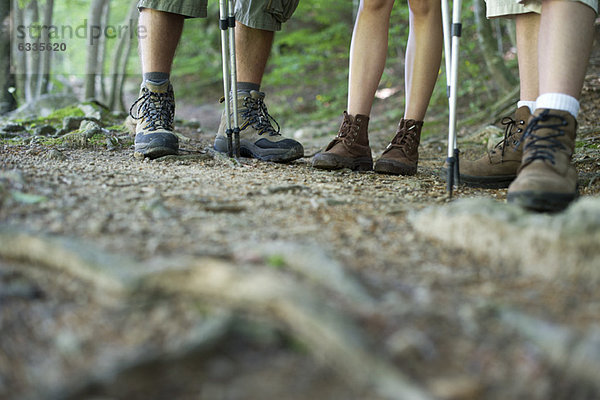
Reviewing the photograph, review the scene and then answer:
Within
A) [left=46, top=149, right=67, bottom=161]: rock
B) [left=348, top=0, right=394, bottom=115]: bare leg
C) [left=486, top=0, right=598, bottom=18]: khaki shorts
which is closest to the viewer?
[left=486, top=0, right=598, bottom=18]: khaki shorts

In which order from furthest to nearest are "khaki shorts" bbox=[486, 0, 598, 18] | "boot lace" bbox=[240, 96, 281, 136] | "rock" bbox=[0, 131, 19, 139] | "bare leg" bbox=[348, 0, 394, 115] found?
"rock" bbox=[0, 131, 19, 139] < "boot lace" bbox=[240, 96, 281, 136] < "bare leg" bbox=[348, 0, 394, 115] < "khaki shorts" bbox=[486, 0, 598, 18]

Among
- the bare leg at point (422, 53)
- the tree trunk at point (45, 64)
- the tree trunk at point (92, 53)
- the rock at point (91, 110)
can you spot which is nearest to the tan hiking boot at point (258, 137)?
the bare leg at point (422, 53)

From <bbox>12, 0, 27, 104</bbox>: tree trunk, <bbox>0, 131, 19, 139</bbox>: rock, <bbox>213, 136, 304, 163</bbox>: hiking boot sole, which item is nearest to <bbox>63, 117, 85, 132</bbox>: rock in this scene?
<bbox>0, 131, 19, 139</bbox>: rock

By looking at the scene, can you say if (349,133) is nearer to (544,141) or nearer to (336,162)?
(336,162)

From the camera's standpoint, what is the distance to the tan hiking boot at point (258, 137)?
3461 millimetres

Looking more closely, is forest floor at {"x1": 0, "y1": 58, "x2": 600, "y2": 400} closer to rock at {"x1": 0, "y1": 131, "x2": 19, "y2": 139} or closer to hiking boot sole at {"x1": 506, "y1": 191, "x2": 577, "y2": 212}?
hiking boot sole at {"x1": 506, "y1": 191, "x2": 577, "y2": 212}

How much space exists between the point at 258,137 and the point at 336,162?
69 centimetres

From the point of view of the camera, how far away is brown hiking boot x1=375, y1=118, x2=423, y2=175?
3148mm

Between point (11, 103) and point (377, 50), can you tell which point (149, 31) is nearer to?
point (377, 50)

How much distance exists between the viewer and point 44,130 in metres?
4.80

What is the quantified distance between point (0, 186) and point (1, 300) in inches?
36.0

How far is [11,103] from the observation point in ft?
23.4

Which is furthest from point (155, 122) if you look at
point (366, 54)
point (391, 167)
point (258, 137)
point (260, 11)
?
point (391, 167)

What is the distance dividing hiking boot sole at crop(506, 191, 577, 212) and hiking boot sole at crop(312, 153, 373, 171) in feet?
4.54
